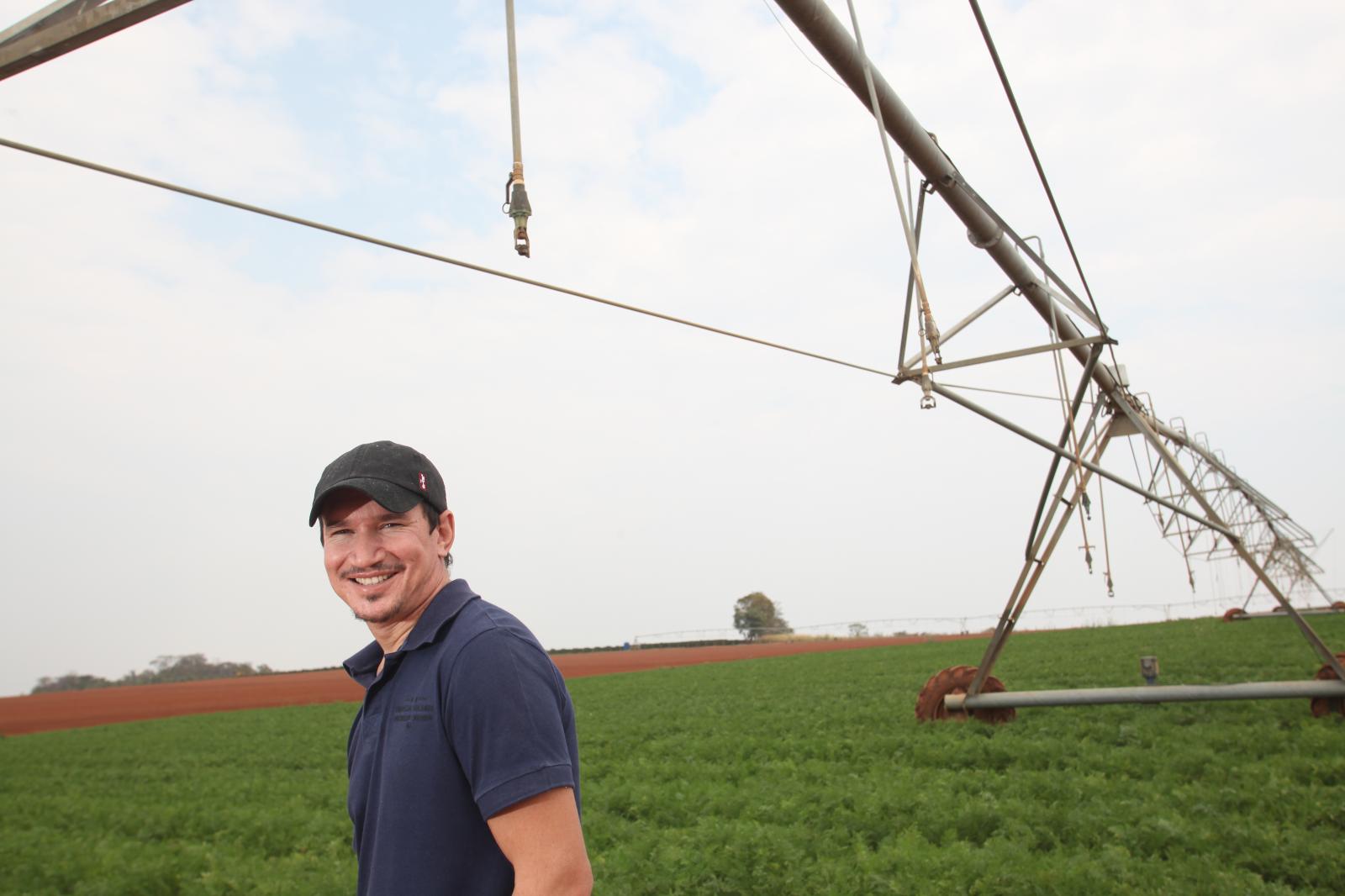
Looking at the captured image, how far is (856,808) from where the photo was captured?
802 centimetres

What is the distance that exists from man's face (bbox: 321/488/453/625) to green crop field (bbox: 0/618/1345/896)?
4962 mm

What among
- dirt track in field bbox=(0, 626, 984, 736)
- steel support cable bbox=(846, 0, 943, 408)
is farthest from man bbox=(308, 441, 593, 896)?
dirt track in field bbox=(0, 626, 984, 736)

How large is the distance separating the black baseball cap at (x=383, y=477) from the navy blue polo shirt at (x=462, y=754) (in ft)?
0.94

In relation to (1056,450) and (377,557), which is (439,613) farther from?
(1056,450)

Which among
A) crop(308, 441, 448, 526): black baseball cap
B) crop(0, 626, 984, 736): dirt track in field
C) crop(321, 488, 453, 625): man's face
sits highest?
crop(308, 441, 448, 526): black baseball cap

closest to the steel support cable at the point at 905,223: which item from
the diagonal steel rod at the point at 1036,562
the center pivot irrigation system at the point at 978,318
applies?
the center pivot irrigation system at the point at 978,318

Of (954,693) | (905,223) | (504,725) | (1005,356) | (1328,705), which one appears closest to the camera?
(504,725)

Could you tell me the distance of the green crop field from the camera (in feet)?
20.3

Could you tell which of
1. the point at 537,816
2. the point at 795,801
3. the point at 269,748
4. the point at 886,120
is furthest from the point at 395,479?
Result: the point at 269,748

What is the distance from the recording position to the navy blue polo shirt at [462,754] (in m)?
1.59

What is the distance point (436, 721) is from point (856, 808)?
7117 millimetres

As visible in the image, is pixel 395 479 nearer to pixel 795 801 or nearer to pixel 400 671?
pixel 400 671

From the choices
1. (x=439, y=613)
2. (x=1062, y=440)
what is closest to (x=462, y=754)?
(x=439, y=613)

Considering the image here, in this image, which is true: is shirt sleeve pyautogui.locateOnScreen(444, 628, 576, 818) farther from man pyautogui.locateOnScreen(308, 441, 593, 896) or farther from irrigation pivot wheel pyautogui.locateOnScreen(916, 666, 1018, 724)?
irrigation pivot wheel pyautogui.locateOnScreen(916, 666, 1018, 724)
